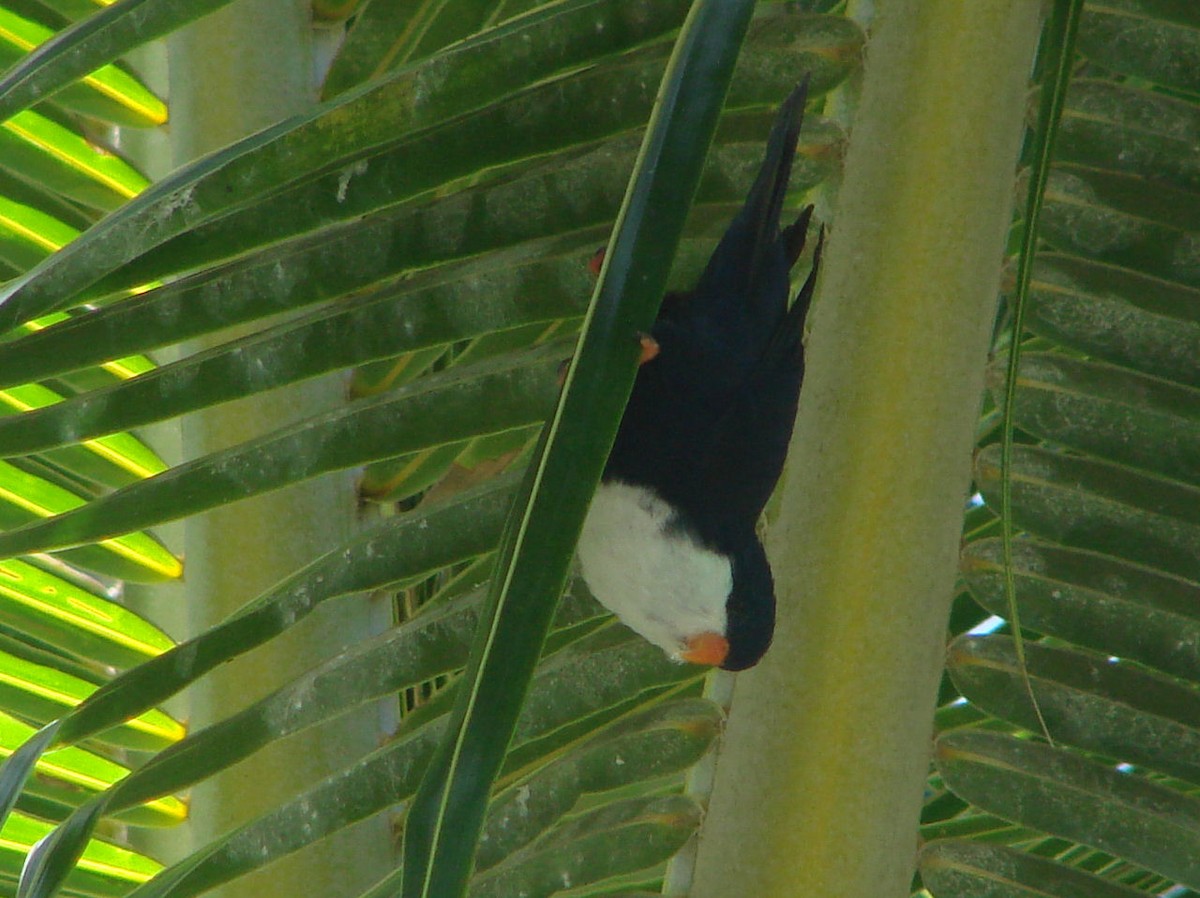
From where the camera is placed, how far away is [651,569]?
878mm

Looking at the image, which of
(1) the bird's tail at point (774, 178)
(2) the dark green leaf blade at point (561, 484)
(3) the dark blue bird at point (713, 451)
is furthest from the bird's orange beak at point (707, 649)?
(2) the dark green leaf blade at point (561, 484)

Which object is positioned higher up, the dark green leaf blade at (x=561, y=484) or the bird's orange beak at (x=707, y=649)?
the bird's orange beak at (x=707, y=649)

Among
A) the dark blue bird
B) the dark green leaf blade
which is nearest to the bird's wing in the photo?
the dark blue bird

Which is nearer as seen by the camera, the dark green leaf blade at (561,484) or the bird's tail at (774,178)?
the dark green leaf blade at (561,484)

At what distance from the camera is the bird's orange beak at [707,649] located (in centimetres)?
82

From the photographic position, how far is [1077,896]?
2.72 feet

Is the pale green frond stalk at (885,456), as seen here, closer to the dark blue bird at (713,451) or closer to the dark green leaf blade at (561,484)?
the dark blue bird at (713,451)

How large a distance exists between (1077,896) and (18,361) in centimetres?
69

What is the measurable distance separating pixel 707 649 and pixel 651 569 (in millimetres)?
71

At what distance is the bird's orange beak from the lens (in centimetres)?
82

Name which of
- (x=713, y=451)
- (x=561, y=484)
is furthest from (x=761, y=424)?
(x=561, y=484)

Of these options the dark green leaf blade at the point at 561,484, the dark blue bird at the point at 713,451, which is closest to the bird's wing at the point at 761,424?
the dark blue bird at the point at 713,451

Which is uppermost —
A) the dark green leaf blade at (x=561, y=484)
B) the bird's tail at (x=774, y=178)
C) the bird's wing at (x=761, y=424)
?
the bird's tail at (x=774, y=178)

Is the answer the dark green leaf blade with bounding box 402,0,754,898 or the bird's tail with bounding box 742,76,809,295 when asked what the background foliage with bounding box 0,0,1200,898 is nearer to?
the bird's tail with bounding box 742,76,809,295
